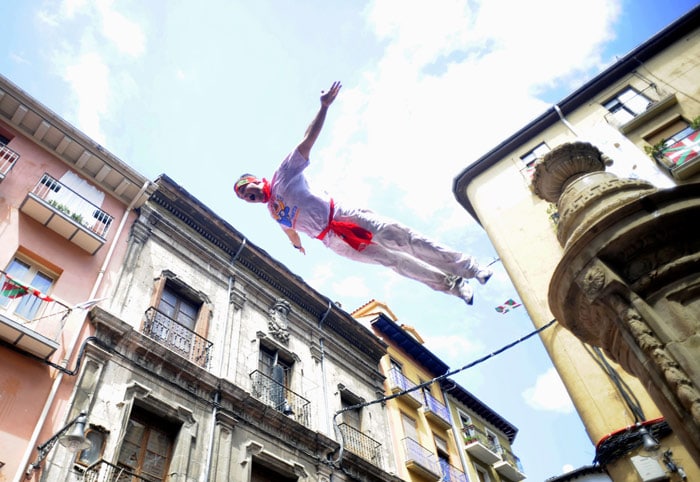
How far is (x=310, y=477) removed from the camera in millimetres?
10969

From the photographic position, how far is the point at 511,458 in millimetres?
22344

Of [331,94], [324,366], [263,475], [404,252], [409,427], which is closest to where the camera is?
[331,94]

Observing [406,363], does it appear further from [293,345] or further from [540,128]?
[540,128]

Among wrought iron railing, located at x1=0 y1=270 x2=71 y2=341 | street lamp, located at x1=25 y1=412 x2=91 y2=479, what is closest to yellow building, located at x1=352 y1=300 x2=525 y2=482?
street lamp, located at x1=25 y1=412 x2=91 y2=479

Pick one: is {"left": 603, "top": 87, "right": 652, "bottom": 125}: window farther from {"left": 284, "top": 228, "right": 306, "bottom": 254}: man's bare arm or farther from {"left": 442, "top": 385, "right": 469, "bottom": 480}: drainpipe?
{"left": 442, "top": 385, "right": 469, "bottom": 480}: drainpipe

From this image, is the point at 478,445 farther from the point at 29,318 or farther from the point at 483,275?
the point at 29,318

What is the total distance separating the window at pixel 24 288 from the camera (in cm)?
758

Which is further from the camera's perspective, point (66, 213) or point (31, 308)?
point (66, 213)

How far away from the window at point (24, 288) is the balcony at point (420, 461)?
33.9ft

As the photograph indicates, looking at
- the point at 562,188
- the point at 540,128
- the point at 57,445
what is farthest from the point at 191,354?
the point at 540,128

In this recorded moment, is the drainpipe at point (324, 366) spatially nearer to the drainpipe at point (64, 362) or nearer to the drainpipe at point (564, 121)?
the drainpipe at point (64, 362)

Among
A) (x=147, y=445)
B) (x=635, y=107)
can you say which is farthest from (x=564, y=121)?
(x=147, y=445)

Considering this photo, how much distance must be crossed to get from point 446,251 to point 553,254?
5850mm

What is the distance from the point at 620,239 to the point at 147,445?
7.95 metres
